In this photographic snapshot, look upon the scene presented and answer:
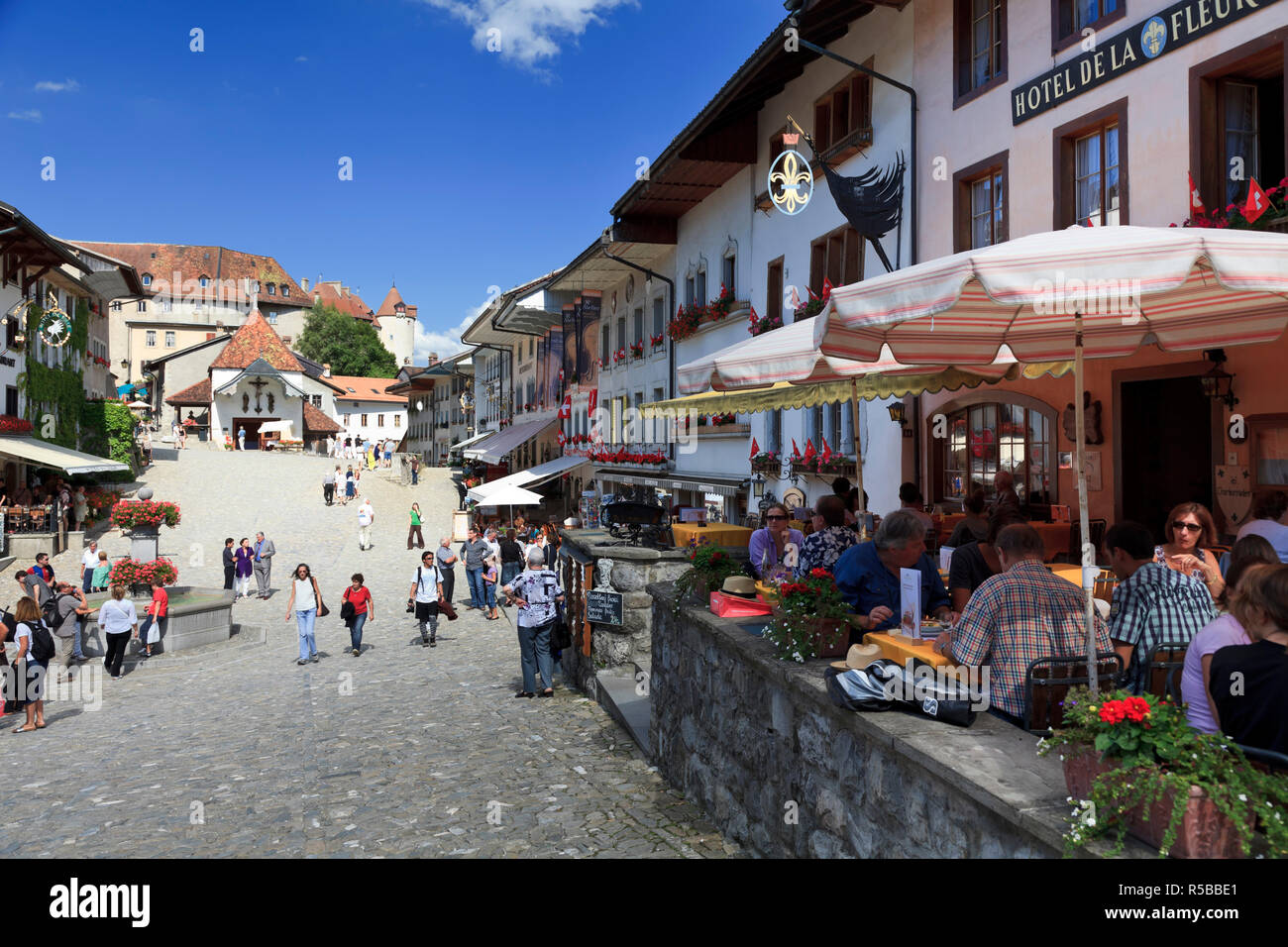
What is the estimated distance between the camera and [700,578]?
7711 mm

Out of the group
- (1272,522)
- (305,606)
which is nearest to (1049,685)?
(1272,522)

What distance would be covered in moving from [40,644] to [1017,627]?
463 inches

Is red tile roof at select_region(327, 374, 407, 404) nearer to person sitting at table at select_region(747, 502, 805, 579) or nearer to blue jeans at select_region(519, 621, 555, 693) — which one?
blue jeans at select_region(519, 621, 555, 693)

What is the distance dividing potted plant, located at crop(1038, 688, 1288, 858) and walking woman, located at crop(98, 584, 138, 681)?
14.8m

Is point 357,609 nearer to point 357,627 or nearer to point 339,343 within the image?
point 357,627

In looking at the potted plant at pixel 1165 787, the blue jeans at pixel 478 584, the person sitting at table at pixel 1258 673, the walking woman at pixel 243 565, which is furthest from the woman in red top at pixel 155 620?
the person sitting at table at pixel 1258 673

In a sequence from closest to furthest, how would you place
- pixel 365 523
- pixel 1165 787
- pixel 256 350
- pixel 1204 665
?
pixel 1165 787, pixel 1204 665, pixel 365 523, pixel 256 350

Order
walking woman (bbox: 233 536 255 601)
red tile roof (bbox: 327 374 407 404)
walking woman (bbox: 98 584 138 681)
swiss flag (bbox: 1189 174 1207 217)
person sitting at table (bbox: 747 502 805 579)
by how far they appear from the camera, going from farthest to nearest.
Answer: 1. red tile roof (bbox: 327 374 407 404)
2. walking woman (bbox: 233 536 255 601)
3. walking woman (bbox: 98 584 138 681)
4. person sitting at table (bbox: 747 502 805 579)
5. swiss flag (bbox: 1189 174 1207 217)

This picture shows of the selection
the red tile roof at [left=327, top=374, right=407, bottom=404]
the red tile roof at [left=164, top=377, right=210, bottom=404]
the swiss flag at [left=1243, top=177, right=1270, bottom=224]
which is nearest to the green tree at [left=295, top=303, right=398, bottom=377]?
the red tile roof at [left=327, top=374, right=407, bottom=404]

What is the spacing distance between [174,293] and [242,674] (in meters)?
89.8

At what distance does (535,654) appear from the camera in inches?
459

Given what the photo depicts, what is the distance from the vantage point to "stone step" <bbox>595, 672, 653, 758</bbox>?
30.5 feet

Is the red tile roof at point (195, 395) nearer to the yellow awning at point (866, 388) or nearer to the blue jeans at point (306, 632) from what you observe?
the blue jeans at point (306, 632)

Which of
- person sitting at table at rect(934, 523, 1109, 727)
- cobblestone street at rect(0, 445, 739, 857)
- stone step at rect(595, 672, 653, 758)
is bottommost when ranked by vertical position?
cobblestone street at rect(0, 445, 739, 857)
